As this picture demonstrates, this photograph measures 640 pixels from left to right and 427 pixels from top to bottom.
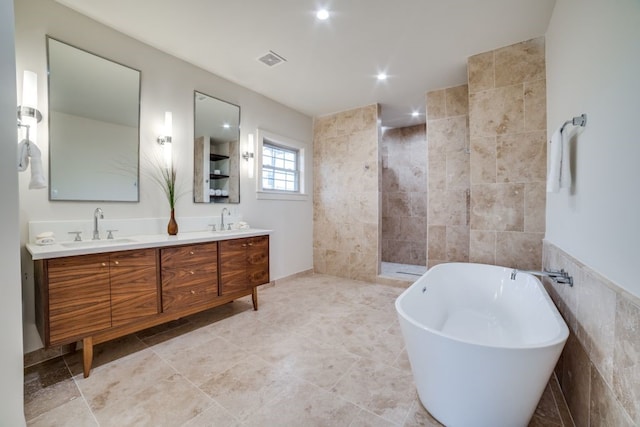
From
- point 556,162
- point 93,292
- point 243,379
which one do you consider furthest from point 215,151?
point 556,162

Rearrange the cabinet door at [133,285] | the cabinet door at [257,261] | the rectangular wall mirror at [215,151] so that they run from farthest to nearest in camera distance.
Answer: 1. the rectangular wall mirror at [215,151]
2. the cabinet door at [257,261]
3. the cabinet door at [133,285]

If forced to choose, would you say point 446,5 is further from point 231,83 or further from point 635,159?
point 231,83

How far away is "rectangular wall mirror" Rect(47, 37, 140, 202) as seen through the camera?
6.20 ft

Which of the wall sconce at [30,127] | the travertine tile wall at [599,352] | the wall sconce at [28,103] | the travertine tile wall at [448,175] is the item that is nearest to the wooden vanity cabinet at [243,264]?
the wall sconce at [30,127]

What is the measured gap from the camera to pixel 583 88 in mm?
1413

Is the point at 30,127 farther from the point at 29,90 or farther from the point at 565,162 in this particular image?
the point at 565,162

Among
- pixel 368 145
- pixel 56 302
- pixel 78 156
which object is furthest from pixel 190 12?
pixel 368 145

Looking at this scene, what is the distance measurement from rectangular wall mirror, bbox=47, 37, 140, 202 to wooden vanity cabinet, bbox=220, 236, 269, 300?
97 cm

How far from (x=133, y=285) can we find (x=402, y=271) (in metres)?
3.78

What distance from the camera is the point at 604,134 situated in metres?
1.15

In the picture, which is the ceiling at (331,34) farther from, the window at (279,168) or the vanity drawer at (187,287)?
the vanity drawer at (187,287)

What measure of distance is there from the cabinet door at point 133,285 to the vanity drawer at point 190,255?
9 cm

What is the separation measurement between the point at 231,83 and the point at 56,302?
2748 millimetres

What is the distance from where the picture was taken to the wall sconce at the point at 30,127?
5.21 feet
